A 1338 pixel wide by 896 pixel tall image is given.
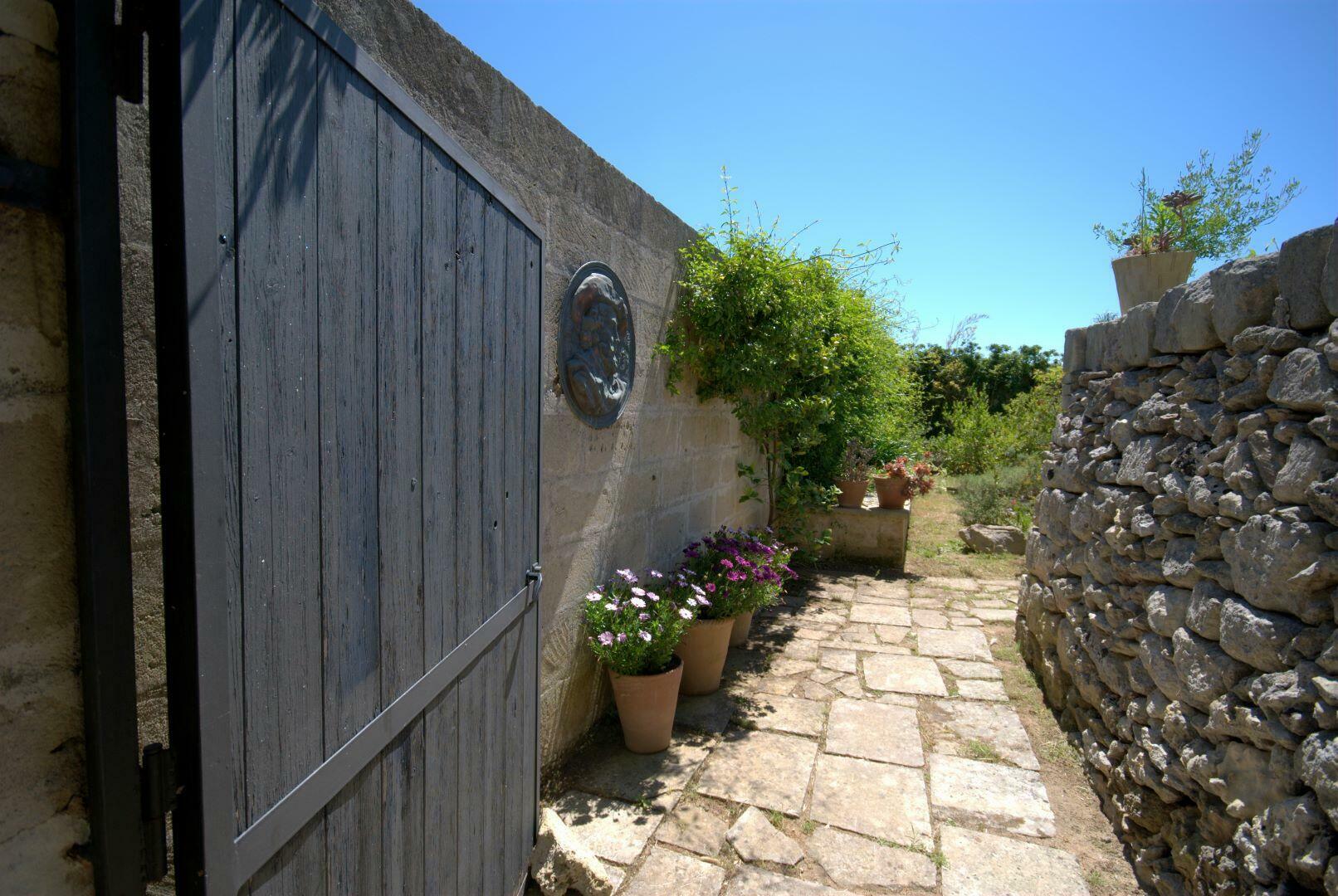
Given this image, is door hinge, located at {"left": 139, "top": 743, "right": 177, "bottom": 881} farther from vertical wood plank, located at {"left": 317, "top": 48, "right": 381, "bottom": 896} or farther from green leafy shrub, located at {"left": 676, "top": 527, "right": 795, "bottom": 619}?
green leafy shrub, located at {"left": 676, "top": 527, "right": 795, "bottom": 619}

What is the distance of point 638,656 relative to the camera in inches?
118

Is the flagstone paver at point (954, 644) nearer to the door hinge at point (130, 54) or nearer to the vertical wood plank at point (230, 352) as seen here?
the vertical wood plank at point (230, 352)

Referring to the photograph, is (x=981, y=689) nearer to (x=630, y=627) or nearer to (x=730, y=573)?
(x=730, y=573)

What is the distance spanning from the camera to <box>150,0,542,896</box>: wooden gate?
831 mm

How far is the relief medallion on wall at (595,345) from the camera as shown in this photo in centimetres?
274

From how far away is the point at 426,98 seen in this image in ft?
6.30

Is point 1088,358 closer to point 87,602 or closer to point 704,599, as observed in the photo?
point 704,599

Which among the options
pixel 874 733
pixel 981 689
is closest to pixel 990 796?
pixel 874 733

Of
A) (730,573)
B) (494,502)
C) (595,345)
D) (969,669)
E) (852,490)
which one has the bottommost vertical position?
(969,669)

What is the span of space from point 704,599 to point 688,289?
1791 millimetres

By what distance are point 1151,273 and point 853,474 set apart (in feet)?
12.3

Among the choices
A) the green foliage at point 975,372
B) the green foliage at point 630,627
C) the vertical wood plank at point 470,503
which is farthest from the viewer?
the green foliage at point 975,372

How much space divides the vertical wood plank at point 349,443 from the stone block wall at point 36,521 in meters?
0.33

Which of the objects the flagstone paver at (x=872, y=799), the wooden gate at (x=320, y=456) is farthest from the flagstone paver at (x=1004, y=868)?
the wooden gate at (x=320, y=456)
